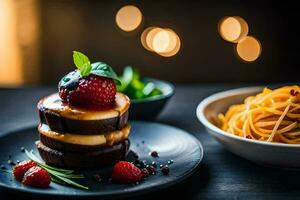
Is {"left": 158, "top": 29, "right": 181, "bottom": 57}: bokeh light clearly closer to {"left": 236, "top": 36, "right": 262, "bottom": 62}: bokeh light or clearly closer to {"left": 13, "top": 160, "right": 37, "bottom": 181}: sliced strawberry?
{"left": 236, "top": 36, "right": 262, "bottom": 62}: bokeh light

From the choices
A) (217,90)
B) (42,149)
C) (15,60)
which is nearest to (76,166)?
(42,149)

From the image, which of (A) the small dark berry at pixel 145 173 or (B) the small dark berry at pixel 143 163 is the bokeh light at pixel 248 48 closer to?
(B) the small dark berry at pixel 143 163

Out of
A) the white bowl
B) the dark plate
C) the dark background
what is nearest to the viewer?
the dark plate

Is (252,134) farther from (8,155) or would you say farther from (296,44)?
(296,44)

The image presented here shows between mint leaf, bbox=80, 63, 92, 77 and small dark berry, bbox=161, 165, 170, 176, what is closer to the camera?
small dark berry, bbox=161, 165, 170, 176

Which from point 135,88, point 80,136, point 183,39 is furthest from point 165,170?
point 183,39

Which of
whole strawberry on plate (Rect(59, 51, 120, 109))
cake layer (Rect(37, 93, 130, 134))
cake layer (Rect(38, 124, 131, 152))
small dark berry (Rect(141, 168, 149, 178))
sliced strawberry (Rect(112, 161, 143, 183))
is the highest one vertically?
whole strawberry on plate (Rect(59, 51, 120, 109))

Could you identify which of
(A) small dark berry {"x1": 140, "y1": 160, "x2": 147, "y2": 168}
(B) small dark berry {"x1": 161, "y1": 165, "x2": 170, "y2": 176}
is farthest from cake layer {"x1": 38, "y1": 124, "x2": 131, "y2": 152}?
(B) small dark berry {"x1": 161, "y1": 165, "x2": 170, "y2": 176}
